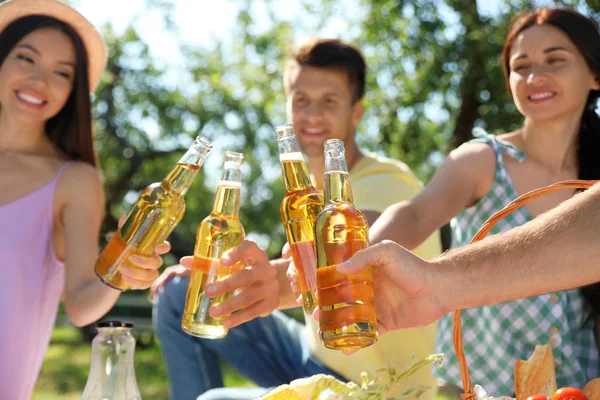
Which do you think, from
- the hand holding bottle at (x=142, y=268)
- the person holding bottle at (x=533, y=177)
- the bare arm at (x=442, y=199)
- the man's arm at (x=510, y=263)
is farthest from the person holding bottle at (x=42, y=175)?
the man's arm at (x=510, y=263)

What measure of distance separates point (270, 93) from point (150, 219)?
1117cm

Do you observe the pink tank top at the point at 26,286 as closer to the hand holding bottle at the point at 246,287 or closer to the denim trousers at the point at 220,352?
the denim trousers at the point at 220,352

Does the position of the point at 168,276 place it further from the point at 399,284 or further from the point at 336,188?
the point at 399,284

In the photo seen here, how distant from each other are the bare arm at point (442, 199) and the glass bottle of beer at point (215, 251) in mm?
599

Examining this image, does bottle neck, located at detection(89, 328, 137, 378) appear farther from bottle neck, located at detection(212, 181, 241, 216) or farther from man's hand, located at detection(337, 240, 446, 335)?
man's hand, located at detection(337, 240, 446, 335)

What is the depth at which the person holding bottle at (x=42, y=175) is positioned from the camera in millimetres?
2865

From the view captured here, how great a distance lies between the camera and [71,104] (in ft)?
10.4

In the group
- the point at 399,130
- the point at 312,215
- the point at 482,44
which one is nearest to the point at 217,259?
the point at 312,215

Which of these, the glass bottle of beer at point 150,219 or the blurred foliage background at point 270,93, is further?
the blurred foliage background at point 270,93

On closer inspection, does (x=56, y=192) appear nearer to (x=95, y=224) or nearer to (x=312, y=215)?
(x=95, y=224)

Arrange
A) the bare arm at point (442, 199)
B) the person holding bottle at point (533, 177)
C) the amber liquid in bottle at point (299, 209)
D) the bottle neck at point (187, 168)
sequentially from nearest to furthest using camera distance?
the amber liquid in bottle at point (299, 209), the bottle neck at point (187, 168), the bare arm at point (442, 199), the person holding bottle at point (533, 177)

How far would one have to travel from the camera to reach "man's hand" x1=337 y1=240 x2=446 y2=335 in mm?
1429

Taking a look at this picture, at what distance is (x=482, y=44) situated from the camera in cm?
848

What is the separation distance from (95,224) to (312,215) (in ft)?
4.70
